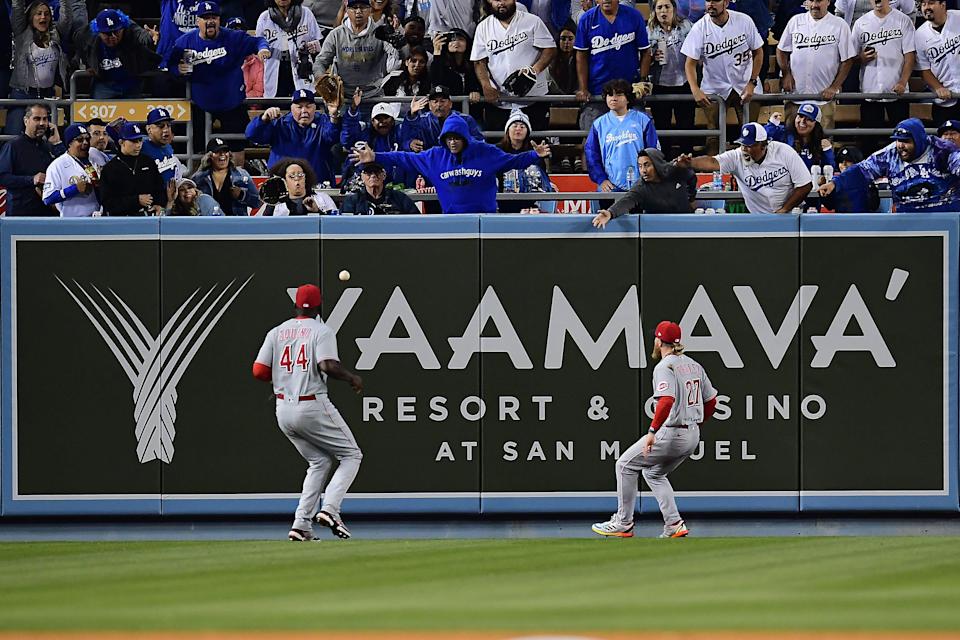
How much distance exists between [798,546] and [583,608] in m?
3.66

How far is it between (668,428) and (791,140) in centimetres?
436

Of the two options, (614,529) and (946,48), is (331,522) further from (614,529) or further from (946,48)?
(946,48)

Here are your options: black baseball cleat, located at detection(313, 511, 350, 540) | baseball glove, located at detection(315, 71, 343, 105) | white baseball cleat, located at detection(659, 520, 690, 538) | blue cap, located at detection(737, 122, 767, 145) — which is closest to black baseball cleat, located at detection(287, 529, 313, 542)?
black baseball cleat, located at detection(313, 511, 350, 540)

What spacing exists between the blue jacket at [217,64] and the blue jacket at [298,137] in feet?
4.12

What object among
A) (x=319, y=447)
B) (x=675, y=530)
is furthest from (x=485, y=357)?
(x=675, y=530)

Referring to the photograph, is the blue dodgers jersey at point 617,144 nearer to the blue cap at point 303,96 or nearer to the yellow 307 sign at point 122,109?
the blue cap at point 303,96

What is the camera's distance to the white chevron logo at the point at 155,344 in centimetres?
1406

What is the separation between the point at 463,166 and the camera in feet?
47.9

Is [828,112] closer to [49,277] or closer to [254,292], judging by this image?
[254,292]

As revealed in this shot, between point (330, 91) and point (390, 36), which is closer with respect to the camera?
point (330, 91)

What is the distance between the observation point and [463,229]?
14070 millimetres

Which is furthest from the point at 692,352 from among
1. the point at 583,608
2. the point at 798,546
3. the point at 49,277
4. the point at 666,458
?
the point at 49,277

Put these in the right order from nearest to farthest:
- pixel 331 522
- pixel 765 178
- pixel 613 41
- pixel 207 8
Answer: pixel 331 522
pixel 765 178
pixel 613 41
pixel 207 8

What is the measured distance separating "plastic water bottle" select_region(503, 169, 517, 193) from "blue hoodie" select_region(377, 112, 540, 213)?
0.72 meters
